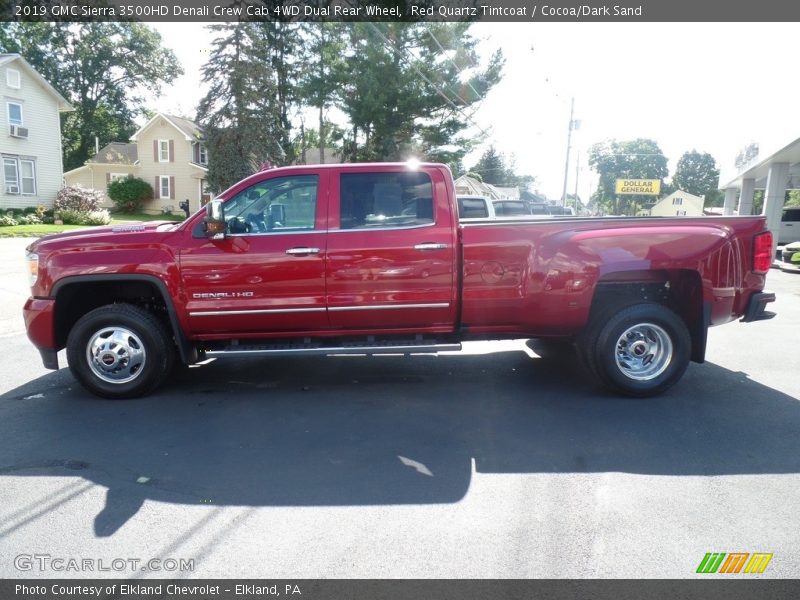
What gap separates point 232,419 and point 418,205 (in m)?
2.48

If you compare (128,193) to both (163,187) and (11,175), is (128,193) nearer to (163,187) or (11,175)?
(163,187)

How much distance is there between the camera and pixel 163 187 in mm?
41531

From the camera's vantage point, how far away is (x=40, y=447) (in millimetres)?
4230

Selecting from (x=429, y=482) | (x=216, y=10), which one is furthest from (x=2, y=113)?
(x=429, y=482)

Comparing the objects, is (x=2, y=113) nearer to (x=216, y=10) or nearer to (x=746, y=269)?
(x=216, y=10)

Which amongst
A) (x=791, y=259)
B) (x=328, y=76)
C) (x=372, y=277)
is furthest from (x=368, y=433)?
(x=328, y=76)

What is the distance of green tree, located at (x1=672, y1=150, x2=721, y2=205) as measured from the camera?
107 metres

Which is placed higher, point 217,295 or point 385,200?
point 385,200

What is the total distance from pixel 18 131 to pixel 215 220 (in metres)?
31.4

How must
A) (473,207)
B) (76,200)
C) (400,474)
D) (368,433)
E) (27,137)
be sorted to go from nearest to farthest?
(400,474), (368,433), (473,207), (76,200), (27,137)

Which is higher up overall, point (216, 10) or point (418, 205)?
point (216, 10)

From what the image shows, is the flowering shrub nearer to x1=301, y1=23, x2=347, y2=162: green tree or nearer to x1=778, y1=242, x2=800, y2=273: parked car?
x1=301, y1=23, x2=347, y2=162: green tree

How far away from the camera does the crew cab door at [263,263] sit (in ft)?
16.6
